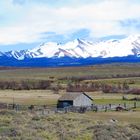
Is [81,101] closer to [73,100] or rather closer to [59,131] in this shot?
[73,100]

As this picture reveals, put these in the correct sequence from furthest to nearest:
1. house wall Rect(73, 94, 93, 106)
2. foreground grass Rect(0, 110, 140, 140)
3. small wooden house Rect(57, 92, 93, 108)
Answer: house wall Rect(73, 94, 93, 106) < small wooden house Rect(57, 92, 93, 108) < foreground grass Rect(0, 110, 140, 140)

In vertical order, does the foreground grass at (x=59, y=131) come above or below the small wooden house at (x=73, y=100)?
below

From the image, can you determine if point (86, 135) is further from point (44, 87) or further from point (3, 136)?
point (44, 87)

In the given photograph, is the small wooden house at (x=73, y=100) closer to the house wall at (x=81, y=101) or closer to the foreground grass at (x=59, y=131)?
the house wall at (x=81, y=101)

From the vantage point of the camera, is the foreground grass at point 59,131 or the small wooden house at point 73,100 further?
the small wooden house at point 73,100

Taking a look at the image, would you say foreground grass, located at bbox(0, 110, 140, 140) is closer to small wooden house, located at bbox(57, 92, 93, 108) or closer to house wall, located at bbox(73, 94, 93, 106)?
small wooden house, located at bbox(57, 92, 93, 108)

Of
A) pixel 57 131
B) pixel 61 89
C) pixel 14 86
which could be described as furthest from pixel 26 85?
pixel 57 131

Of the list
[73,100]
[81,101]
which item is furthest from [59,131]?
[81,101]

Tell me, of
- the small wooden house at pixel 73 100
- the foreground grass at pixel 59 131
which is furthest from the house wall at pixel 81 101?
the foreground grass at pixel 59 131

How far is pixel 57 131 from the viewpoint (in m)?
38.2

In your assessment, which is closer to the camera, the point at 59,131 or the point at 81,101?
the point at 59,131

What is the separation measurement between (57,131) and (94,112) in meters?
31.3

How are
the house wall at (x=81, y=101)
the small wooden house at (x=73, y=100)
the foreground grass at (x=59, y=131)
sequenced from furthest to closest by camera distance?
the house wall at (x=81, y=101) < the small wooden house at (x=73, y=100) < the foreground grass at (x=59, y=131)

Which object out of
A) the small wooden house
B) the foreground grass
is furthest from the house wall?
the foreground grass
